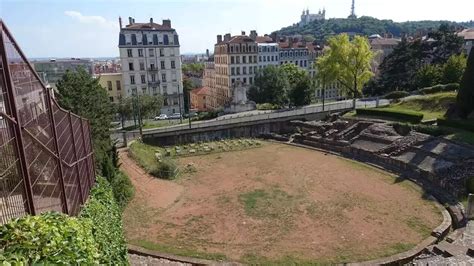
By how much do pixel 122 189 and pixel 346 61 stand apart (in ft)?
117

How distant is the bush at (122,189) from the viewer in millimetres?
20609

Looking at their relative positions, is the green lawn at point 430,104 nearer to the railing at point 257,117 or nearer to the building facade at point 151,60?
the railing at point 257,117

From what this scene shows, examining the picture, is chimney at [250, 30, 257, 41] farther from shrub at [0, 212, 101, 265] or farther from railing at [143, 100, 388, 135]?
shrub at [0, 212, 101, 265]

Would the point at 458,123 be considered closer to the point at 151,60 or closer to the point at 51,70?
the point at 151,60

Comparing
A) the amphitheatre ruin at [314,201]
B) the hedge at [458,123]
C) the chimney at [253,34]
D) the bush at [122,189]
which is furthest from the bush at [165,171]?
the chimney at [253,34]

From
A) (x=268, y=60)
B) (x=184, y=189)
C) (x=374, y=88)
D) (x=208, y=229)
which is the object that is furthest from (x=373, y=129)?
(x=268, y=60)

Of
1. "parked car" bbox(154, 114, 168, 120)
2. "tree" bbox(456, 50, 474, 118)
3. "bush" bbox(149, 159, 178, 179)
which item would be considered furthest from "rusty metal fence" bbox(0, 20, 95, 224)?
"parked car" bbox(154, 114, 168, 120)

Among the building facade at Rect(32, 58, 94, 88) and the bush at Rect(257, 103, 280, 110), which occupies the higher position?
the building facade at Rect(32, 58, 94, 88)

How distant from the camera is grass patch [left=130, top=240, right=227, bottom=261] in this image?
15773mm

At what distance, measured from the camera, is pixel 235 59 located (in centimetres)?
7075

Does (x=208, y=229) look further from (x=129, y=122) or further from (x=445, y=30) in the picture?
(x=445, y=30)

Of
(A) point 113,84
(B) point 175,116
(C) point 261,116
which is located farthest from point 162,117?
(C) point 261,116

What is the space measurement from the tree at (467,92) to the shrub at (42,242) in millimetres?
36473

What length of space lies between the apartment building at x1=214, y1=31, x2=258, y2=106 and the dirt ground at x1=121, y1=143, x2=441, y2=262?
43.8 metres
